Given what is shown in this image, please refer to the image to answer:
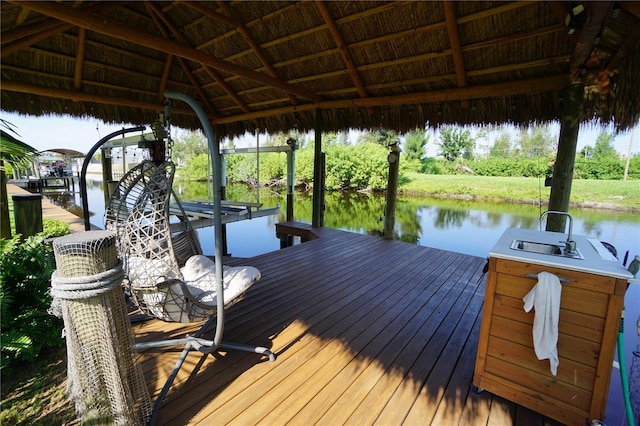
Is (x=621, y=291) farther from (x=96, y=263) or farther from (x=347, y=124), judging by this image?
(x=347, y=124)

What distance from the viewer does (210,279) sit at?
2.08 meters

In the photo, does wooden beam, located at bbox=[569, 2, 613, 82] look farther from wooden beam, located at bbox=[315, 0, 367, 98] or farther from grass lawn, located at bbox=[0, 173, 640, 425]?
wooden beam, located at bbox=[315, 0, 367, 98]

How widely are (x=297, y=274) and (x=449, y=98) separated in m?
3.36

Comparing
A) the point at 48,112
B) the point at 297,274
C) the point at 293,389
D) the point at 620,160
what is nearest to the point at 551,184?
the point at 297,274

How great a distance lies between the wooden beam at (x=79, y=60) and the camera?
4332 mm

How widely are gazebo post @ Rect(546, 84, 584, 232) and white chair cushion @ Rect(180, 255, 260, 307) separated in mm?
3500

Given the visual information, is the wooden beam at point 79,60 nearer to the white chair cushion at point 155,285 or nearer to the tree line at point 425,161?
the white chair cushion at point 155,285

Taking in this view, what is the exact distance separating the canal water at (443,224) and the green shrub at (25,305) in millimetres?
4127

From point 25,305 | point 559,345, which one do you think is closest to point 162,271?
point 25,305

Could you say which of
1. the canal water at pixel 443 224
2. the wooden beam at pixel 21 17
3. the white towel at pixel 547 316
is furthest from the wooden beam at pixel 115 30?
the white towel at pixel 547 316

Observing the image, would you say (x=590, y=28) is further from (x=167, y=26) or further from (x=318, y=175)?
(x=167, y=26)

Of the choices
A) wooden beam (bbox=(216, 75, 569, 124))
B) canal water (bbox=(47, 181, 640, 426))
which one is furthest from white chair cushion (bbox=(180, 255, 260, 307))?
wooden beam (bbox=(216, 75, 569, 124))

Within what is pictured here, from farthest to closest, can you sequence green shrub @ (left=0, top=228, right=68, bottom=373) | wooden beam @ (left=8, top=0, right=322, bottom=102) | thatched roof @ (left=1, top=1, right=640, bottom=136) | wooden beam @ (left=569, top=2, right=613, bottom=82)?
thatched roof @ (left=1, top=1, right=640, bottom=136) → wooden beam @ (left=8, top=0, right=322, bottom=102) → wooden beam @ (left=569, top=2, right=613, bottom=82) → green shrub @ (left=0, top=228, right=68, bottom=373)

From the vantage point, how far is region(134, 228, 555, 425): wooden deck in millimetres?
1479
